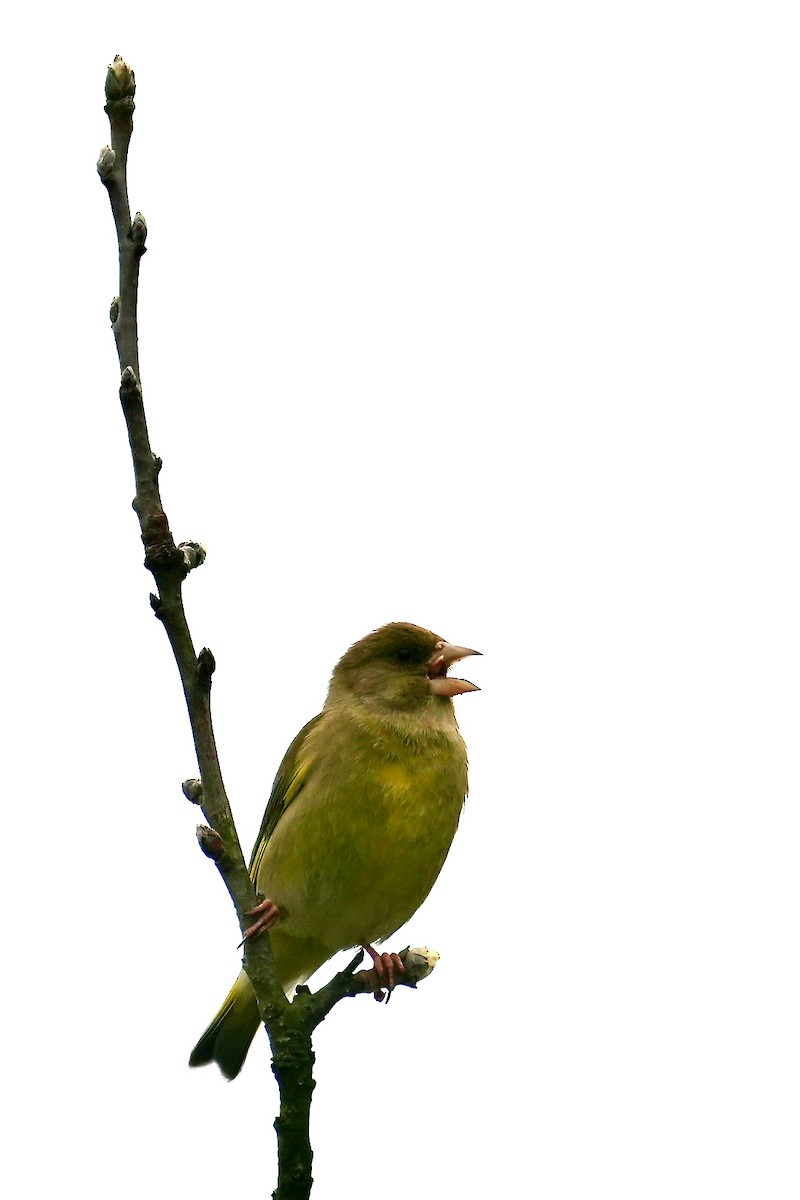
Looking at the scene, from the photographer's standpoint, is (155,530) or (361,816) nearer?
(155,530)

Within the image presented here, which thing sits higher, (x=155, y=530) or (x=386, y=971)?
(x=155, y=530)

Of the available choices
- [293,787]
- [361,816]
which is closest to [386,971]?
[361,816]

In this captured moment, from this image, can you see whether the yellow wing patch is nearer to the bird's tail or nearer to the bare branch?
the bird's tail

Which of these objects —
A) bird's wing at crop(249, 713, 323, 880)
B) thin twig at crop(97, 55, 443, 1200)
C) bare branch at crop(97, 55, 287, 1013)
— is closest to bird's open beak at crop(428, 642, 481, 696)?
bird's wing at crop(249, 713, 323, 880)

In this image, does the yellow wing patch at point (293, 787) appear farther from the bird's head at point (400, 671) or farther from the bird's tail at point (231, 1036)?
the bird's tail at point (231, 1036)

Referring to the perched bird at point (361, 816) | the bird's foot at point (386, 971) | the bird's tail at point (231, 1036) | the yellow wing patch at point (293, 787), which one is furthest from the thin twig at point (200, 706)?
the bird's tail at point (231, 1036)

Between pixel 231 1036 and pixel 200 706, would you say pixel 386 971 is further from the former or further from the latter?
pixel 231 1036
